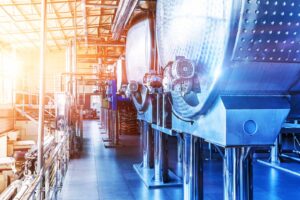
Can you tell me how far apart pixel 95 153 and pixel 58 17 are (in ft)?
31.8

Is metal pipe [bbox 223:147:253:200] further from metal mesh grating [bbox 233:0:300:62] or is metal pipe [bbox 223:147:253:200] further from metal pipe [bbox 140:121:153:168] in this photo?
metal pipe [bbox 140:121:153:168]

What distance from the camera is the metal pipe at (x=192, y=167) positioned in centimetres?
272

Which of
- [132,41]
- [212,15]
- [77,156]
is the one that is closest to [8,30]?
[77,156]

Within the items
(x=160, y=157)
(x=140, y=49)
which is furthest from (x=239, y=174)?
(x=160, y=157)

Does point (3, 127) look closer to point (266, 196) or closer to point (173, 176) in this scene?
point (173, 176)

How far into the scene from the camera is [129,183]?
5363mm

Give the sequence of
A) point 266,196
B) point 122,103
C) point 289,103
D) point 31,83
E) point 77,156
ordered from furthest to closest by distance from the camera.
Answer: point 31,83 < point 122,103 < point 77,156 < point 266,196 < point 289,103

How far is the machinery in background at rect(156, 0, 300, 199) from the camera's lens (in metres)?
1.41

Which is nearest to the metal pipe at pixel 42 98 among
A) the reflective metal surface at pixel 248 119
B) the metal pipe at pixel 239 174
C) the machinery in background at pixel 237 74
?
the machinery in background at pixel 237 74

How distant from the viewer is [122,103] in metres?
9.59

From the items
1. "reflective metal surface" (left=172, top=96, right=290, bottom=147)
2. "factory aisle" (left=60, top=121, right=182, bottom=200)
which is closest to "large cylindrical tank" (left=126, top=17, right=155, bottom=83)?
"factory aisle" (left=60, top=121, right=182, bottom=200)

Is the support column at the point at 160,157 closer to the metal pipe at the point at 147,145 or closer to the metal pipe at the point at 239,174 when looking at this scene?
the metal pipe at the point at 147,145

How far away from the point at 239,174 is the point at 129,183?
3.68 metres

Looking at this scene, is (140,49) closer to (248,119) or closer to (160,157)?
(160,157)
